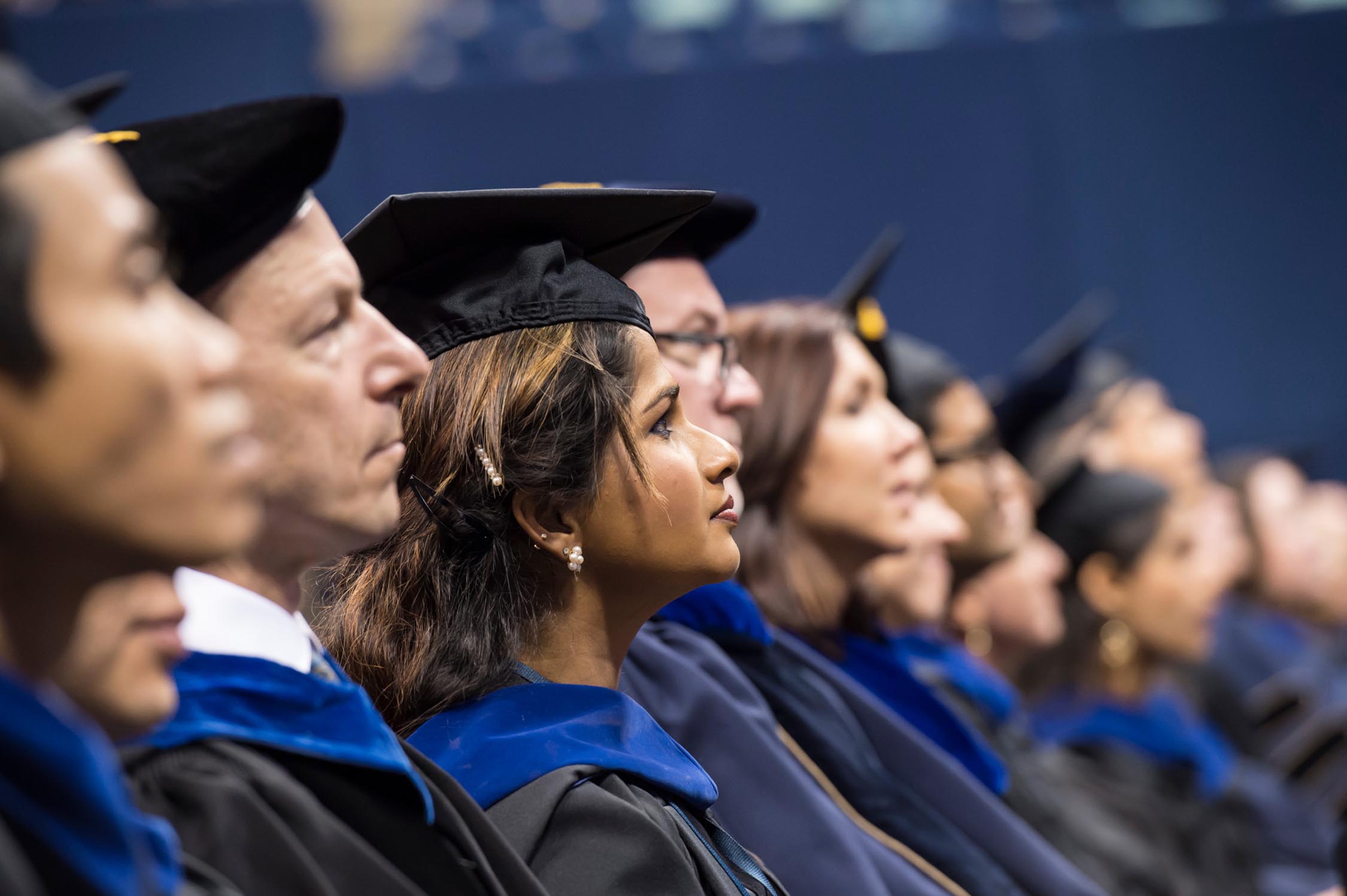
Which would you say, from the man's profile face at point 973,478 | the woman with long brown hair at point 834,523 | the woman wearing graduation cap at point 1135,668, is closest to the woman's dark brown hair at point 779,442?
the woman with long brown hair at point 834,523

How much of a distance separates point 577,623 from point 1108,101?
17.3 ft

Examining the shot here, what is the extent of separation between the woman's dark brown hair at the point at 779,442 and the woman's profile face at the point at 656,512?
0.91 metres

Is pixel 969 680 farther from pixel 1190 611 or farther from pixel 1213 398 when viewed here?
pixel 1213 398

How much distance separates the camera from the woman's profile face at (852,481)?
8.62 feet

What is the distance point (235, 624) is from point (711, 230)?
4.36 feet

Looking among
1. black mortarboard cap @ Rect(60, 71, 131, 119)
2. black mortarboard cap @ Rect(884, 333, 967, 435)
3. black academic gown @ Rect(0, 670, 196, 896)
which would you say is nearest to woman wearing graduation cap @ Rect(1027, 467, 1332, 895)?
black mortarboard cap @ Rect(884, 333, 967, 435)

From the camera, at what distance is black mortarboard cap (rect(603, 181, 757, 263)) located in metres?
A: 2.32

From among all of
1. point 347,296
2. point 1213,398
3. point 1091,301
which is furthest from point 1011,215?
point 347,296

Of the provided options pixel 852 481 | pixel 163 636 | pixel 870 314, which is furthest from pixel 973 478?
pixel 163 636

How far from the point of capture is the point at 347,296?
4.24 ft

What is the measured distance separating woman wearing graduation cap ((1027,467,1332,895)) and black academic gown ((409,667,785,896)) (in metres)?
2.47

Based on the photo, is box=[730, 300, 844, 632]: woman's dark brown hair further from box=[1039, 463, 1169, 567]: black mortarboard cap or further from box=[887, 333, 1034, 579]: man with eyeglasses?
box=[1039, 463, 1169, 567]: black mortarboard cap

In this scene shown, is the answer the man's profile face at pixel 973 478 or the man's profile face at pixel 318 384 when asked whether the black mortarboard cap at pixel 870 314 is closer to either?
the man's profile face at pixel 973 478

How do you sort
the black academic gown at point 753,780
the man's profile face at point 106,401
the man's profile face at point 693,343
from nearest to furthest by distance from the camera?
the man's profile face at point 106,401
the black academic gown at point 753,780
the man's profile face at point 693,343
